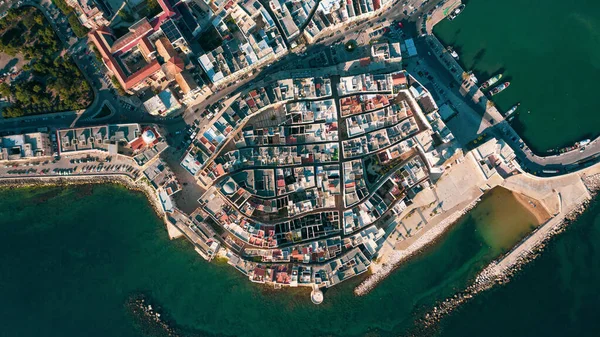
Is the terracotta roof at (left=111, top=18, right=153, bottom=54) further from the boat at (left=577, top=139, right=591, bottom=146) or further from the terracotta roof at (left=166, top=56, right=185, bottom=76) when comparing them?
the boat at (left=577, top=139, right=591, bottom=146)

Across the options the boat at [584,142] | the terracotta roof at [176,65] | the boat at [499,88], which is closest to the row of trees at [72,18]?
the terracotta roof at [176,65]

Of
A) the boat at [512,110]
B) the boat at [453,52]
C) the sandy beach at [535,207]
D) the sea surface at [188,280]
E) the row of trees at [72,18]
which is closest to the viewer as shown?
the row of trees at [72,18]

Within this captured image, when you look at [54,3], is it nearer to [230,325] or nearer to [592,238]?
[230,325]

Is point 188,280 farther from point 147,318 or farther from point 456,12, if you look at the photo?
point 456,12

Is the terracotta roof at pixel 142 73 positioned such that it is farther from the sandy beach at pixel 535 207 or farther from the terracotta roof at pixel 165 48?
the sandy beach at pixel 535 207

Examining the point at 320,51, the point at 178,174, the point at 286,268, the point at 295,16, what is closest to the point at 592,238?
the point at 286,268

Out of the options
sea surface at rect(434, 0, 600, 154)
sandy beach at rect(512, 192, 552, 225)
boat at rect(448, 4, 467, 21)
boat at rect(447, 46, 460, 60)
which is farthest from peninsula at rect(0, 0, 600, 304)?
sea surface at rect(434, 0, 600, 154)
